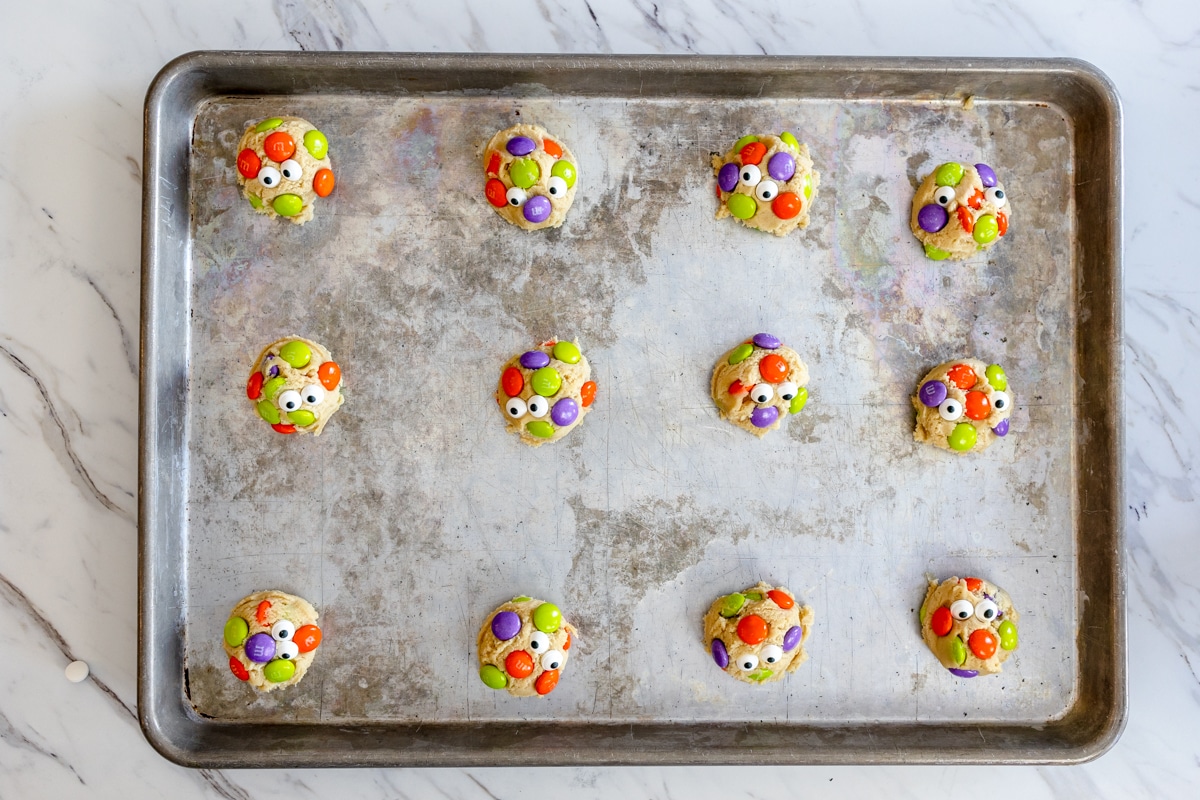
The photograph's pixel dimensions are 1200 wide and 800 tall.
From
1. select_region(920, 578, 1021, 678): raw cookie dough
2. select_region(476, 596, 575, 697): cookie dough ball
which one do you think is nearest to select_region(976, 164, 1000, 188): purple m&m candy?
select_region(920, 578, 1021, 678): raw cookie dough

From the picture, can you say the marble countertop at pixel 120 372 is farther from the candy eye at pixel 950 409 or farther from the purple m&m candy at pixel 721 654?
the candy eye at pixel 950 409

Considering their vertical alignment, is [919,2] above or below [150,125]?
above

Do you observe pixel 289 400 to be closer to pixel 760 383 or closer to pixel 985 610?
pixel 760 383

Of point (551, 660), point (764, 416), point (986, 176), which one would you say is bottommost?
point (551, 660)

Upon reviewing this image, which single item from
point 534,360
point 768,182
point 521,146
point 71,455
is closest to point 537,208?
point 521,146

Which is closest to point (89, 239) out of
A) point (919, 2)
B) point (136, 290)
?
point (136, 290)

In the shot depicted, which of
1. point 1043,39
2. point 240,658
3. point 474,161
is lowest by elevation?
point 240,658

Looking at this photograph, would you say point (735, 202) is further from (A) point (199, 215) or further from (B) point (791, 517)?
(A) point (199, 215)
